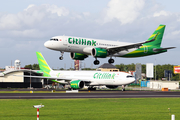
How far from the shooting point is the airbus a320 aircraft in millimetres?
44188

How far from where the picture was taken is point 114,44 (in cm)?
4925

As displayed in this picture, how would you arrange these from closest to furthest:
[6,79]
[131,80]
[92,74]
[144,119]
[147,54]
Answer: [144,119], [147,54], [131,80], [92,74], [6,79]

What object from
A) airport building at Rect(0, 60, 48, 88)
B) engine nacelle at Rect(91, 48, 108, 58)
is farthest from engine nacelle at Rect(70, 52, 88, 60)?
airport building at Rect(0, 60, 48, 88)

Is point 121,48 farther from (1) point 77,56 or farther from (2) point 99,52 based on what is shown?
(1) point 77,56

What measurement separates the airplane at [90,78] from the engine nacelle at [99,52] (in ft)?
127

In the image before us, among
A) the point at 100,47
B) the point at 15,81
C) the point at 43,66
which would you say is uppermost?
the point at 100,47

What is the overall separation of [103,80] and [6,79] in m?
58.9

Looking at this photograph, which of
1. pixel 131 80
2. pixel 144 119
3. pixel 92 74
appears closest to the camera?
pixel 144 119

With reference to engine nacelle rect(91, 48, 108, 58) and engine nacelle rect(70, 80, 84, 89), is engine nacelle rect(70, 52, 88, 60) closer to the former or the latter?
engine nacelle rect(91, 48, 108, 58)

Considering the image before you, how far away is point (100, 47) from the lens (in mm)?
47531

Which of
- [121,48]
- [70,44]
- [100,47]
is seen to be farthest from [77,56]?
[121,48]

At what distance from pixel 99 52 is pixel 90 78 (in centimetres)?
4592

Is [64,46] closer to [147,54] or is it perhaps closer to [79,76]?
[147,54]

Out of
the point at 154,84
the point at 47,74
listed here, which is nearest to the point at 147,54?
the point at 47,74
